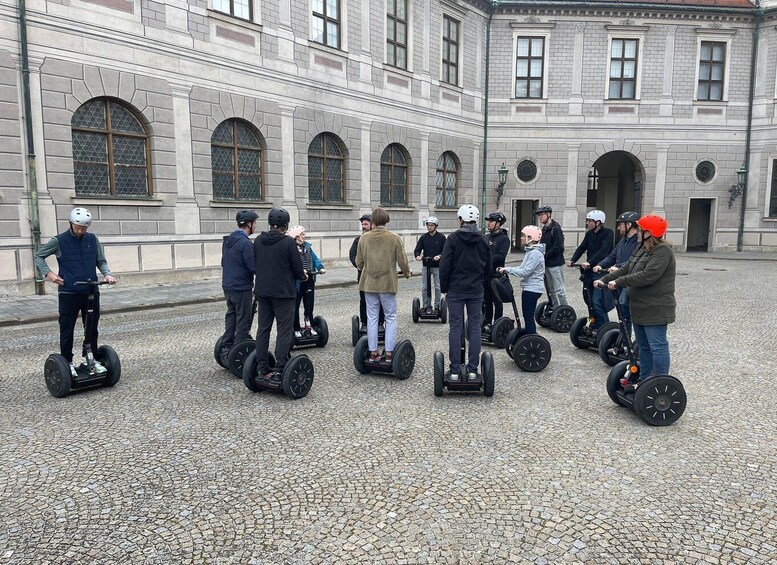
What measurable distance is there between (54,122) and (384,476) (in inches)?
476

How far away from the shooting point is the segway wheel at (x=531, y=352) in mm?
6695

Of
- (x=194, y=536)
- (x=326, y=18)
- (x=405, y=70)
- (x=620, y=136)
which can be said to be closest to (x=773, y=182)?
(x=620, y=136)

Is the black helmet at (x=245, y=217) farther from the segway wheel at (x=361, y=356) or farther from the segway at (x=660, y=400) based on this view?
the segway at (x=660, y=400)

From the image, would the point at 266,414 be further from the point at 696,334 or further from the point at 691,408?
the point at 696,334

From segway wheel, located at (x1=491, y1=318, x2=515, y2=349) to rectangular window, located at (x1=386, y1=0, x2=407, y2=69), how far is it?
15011mm

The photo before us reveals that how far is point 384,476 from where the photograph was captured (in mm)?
4000

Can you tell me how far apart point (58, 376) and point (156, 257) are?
9.00m

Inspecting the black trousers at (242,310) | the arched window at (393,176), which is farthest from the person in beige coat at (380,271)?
the arched window at (393,176)

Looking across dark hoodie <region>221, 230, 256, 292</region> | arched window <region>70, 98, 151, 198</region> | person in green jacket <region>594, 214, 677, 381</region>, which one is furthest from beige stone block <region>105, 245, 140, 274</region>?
person in green jacket <region>594, 214, 677, 381</region>

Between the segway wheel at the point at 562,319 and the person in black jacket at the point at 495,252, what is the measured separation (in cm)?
123

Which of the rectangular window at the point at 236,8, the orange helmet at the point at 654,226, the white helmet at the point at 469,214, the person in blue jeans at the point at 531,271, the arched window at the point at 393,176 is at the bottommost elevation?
the person in blue jeans at the point at 531,271

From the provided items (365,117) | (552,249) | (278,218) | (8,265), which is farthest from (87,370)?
(365,117)

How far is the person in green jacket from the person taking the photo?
5000 mm

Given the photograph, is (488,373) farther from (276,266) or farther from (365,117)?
(365,117)
